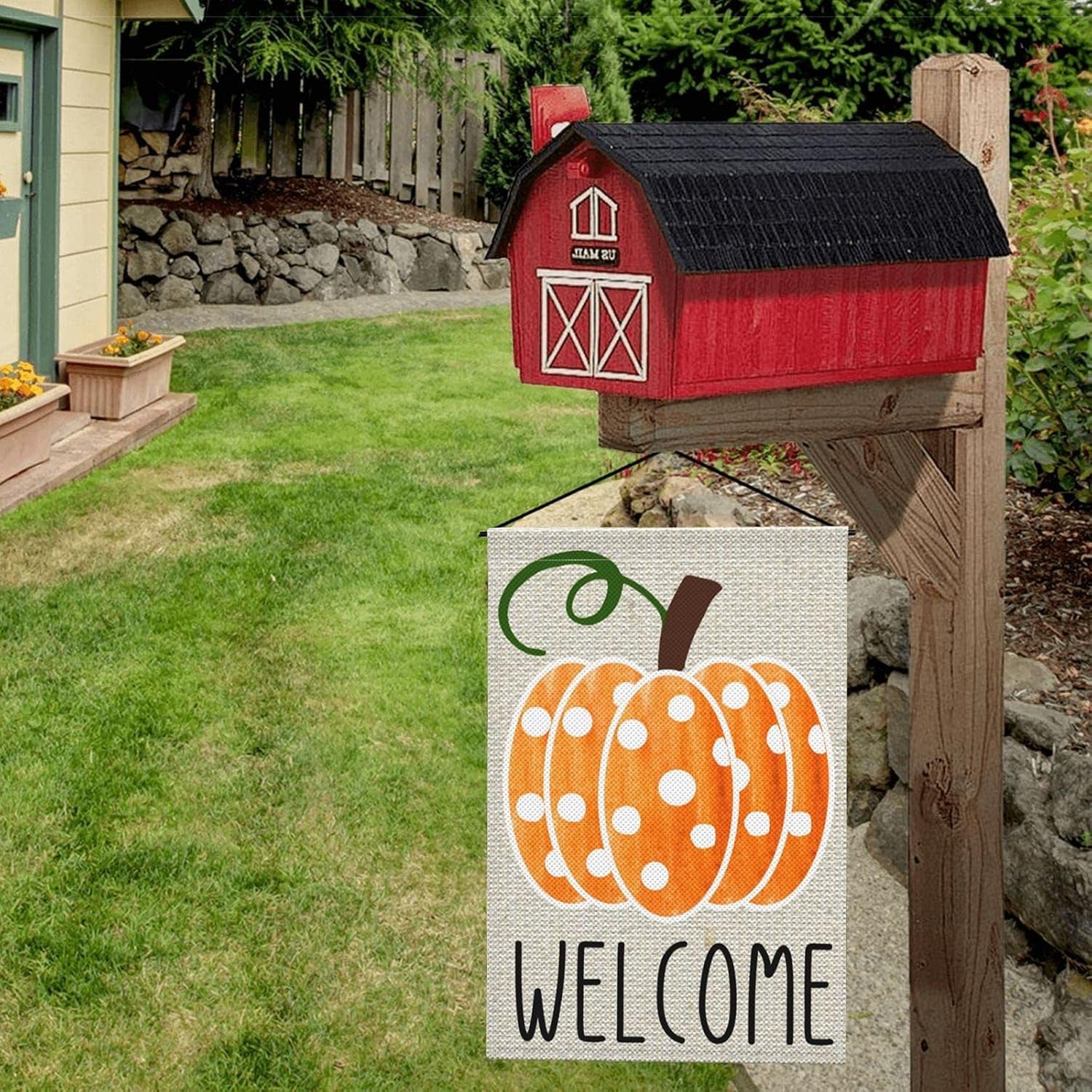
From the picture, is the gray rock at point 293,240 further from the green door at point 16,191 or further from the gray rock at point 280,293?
the green door at point 16,191

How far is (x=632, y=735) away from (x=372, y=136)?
15.0 m

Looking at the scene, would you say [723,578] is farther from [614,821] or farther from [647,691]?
[614,821]

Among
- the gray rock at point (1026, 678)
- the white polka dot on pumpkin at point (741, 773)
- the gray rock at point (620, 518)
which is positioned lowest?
the gray rock at point (1026, 678)

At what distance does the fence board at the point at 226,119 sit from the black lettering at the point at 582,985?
1385 centimetres

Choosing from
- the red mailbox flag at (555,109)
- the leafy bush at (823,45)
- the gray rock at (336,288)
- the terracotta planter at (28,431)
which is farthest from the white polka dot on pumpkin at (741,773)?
the leafy bush at (823,45)

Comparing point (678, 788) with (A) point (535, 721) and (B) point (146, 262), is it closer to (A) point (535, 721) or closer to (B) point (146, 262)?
(A) point (535, 721)

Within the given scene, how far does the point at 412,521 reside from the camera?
786cm

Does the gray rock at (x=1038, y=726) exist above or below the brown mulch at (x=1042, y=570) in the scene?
below

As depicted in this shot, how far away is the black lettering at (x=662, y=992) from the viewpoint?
245 centimetres

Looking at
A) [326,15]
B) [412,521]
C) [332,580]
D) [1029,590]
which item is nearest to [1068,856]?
[1029,590]

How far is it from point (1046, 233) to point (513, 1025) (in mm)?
2967

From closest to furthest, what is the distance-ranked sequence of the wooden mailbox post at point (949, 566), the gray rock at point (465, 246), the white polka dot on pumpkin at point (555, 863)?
the wooden mailbox post at point (949, 566)
the white polka dot on pumpkin at point (555, 863)
the gray rock at point (465, 246)

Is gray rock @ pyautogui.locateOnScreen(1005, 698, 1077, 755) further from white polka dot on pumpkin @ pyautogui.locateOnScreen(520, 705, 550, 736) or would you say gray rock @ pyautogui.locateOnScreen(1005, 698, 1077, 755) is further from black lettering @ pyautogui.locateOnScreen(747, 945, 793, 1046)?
white polka dot on pumpkin @ pyautogui.locateOnScreen(520, 705, 550, 736)

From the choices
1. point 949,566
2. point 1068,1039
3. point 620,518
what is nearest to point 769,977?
point 949,566
